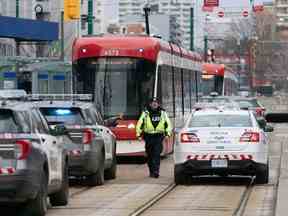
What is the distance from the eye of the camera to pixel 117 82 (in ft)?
91.7

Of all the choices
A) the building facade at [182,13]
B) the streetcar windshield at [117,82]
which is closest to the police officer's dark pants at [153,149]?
the streetcar windshield at [117,82]

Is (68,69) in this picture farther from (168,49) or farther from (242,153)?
(242,153)

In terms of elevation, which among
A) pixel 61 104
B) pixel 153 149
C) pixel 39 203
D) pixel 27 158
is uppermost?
pixel 27 158

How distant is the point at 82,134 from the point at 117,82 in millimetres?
8142

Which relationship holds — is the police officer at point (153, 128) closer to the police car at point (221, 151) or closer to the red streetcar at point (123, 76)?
the police car at point (221, 151)

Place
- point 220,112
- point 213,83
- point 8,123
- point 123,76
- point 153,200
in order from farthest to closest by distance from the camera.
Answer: point 213,83 → point 123,76 → point 220,112 → point 153,200 → point 8,123

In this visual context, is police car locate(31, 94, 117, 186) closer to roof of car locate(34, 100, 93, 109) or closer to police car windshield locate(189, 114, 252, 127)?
roof of car locate(34, 100, 93, 109)

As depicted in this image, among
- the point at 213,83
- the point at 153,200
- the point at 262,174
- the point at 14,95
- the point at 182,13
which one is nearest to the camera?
the point at 153,200

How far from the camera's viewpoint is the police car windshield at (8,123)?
46.3 feet

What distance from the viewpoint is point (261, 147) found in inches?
806

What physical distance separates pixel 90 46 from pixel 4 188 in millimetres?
14981

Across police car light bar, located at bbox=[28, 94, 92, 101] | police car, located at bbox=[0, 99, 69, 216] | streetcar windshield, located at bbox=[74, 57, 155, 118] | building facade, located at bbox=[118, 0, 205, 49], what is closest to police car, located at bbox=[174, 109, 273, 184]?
police car light bar, located at bbox=[28, 94, 92, 101]

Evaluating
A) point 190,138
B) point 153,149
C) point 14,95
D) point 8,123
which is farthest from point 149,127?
point 8,123

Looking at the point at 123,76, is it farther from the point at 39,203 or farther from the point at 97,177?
the point at 39,203
